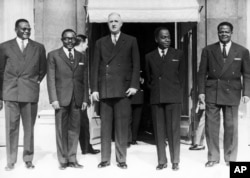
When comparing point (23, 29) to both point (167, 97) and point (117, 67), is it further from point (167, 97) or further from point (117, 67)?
point (167, 97)

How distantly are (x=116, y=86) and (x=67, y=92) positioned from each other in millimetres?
696

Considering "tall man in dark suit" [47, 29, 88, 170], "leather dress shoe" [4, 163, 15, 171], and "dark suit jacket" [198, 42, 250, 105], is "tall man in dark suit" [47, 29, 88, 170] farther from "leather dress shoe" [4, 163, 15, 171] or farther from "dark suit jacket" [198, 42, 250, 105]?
"dark suit jacket" [198, 42, 250, 105]

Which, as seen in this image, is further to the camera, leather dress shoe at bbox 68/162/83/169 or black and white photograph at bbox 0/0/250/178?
leather dress shoe at bbox 68/162/83/169

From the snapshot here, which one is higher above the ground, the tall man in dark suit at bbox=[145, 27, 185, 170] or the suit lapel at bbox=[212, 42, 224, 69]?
the suit lapel at bbox=[212, 42, 224, 69]

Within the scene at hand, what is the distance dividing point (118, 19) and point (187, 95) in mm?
3139

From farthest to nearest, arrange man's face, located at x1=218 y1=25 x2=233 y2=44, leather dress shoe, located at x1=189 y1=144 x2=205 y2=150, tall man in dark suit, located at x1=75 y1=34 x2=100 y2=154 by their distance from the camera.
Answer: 1. leather dress shoe, located at x1=189 y1=144 x2=205 y2=150
2. tall man in dark suit, located at x1=75 y1=34 x2=100 y2=154
3. man's face, located at x1=218 y1=25 x2=233 y2=44

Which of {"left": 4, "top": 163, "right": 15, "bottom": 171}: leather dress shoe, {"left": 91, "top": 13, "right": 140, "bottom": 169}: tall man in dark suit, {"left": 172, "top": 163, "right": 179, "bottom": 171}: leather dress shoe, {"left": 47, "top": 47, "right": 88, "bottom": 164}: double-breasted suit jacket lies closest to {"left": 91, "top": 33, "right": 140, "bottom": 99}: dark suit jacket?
{"left": 91, "top": 13, "right": 140, "bottom": 169}: tall man in dark suit

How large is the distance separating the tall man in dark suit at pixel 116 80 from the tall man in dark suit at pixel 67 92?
0.75ft

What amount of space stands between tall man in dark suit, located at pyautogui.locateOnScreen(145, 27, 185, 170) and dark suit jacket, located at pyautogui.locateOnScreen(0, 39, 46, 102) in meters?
1.69

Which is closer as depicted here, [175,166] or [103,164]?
[175,166]

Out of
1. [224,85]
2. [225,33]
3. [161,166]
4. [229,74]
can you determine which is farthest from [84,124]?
[225,33]

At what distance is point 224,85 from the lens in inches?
225

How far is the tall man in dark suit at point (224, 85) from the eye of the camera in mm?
5695

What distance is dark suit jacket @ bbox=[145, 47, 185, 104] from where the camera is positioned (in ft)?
A: 18.6
